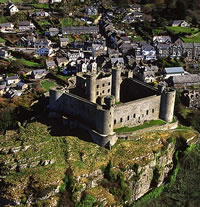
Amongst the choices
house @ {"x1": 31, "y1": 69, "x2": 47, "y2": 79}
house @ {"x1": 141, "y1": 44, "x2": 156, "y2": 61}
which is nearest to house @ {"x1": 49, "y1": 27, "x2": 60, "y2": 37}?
house @ {"x1": 31, "y1": 69, "x2": 47, "y2": 79}

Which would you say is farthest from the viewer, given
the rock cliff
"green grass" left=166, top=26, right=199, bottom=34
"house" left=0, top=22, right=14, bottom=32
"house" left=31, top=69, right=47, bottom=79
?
"green grass" left=166, top=26, right=199, bottom=34

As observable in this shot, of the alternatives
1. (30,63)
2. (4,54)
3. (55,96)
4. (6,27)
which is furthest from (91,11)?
(55,96)

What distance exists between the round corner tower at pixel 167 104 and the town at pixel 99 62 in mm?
134

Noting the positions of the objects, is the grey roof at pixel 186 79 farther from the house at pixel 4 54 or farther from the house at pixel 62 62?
the house at pixel 4 54

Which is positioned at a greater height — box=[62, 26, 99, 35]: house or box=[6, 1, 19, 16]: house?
box=[6, 1, 19, 16]: house

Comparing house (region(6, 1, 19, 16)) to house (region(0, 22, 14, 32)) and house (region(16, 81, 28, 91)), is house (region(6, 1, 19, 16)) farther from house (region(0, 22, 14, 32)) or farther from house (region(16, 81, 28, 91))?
house (region(16, 81, 28, 91))

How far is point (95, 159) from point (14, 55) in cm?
5721

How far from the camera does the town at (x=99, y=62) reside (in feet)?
A: 148

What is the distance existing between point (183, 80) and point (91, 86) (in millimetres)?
33849

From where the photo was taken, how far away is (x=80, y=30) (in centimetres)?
10344

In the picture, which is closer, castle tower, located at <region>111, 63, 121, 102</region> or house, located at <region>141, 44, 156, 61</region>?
castle tower, located at <region>111, 63, 121, 102</region>

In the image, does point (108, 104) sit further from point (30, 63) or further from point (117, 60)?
point (30, 63)

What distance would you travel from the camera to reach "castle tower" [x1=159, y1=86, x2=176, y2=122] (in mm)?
46188

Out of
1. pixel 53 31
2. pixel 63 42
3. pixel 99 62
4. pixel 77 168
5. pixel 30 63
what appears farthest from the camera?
pixel 53 31
